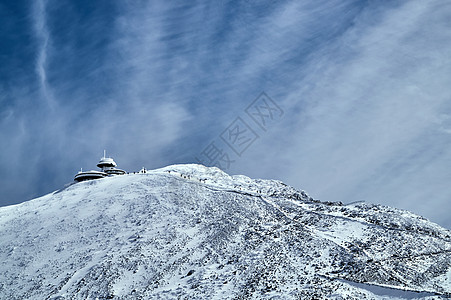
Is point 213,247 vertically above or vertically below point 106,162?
below

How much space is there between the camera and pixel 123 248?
30.1 meters

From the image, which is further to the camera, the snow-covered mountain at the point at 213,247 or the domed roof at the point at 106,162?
the domed roof at the point at 106,162

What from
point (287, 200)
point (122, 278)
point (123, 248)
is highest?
point (123, 248)

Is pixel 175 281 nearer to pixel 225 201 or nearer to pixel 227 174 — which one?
pixel 225 201

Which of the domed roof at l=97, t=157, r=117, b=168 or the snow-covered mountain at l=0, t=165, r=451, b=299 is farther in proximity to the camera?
the domed roof at l=97, t=157, r=117, b=168

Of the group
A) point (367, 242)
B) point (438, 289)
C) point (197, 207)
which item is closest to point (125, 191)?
point (197, 207)

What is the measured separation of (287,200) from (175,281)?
18.8 meters

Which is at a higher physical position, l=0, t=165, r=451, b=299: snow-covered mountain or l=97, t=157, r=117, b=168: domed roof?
l=97, t=157, r=117, b=168: domed roof

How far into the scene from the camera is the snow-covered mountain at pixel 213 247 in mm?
24188

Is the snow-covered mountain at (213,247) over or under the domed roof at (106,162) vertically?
under

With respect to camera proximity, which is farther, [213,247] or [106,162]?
[106,162]

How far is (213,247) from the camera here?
2967 cm

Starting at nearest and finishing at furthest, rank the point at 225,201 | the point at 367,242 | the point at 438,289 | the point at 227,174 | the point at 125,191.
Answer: the point at 438,289 < the point at 367,242 < the point at 225,201 < the point at 125,191 < the point at 227,174

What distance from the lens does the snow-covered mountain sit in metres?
24.2
